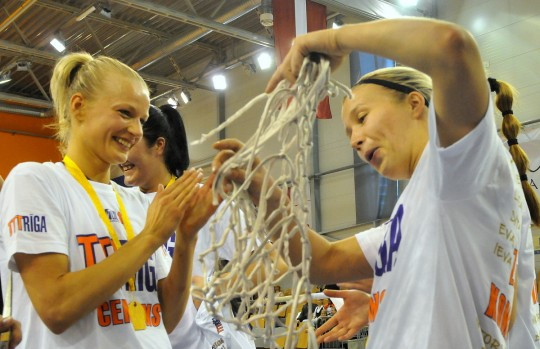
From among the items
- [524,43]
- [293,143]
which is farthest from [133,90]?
[524,43]

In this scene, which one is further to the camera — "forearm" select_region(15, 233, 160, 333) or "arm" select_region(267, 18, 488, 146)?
"forearm" select_region(15, 233, 160, 333)

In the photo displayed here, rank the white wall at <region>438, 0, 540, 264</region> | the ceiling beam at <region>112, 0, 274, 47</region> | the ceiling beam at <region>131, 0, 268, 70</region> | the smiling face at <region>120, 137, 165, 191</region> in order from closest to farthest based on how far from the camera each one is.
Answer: the smiling face at <region>120, 137, 165, 191</region> → the white wall at <region>438, 0, 540, 264</region> → the ceiling beam at <region>112, 0, 274, 47</region> → the ceiling beam at <region>131, 0, 268, 70</region>

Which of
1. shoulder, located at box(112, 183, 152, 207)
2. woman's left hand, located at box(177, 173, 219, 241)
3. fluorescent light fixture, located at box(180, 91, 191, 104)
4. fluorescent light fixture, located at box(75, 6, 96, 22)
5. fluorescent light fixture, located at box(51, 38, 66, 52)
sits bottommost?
woman's left hand, located at box(177, 173, 219, 241)

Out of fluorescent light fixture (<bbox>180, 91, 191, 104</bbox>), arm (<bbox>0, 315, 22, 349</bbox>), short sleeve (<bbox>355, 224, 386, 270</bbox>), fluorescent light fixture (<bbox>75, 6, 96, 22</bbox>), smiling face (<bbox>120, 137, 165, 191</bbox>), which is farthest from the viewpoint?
fluorescent light fixture (<bbox>180, 91, 191, 104</bbox>)

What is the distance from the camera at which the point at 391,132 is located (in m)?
1.60

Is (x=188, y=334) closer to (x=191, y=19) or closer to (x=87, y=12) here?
(x=191, y=19)

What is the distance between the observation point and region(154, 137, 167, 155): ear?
9.30 feet

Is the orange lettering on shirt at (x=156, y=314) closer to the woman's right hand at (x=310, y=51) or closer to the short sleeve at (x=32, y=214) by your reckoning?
the short sleeve at (x=32, y=214)

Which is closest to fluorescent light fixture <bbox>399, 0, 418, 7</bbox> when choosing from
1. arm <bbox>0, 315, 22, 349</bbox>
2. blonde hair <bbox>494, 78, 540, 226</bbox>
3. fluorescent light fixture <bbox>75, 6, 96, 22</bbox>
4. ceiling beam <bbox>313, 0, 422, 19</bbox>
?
ceiling beam <bbox>313, 0, 422, 19</bbox>

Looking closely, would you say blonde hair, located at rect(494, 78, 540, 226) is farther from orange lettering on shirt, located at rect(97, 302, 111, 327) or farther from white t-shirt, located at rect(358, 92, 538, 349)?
orange lettering on shirt, located at rect(97, 302, 111, 327)

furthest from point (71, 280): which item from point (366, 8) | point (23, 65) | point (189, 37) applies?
point (23, 65)

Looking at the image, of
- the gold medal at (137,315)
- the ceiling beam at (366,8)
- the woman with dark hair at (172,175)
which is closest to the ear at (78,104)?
the gold medal at (137,315)

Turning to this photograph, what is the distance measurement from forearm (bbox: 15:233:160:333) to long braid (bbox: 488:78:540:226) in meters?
1.03

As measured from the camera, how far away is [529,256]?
5.22 feet
